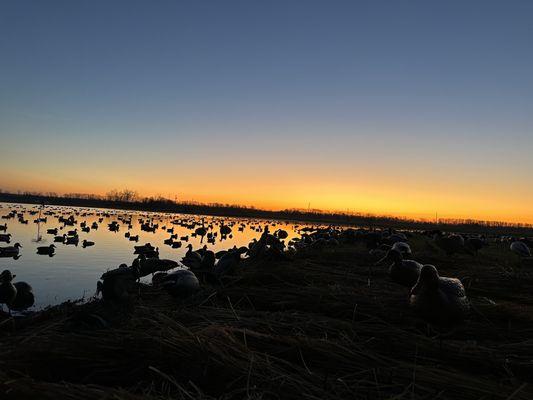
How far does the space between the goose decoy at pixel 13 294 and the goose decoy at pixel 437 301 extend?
741 cm

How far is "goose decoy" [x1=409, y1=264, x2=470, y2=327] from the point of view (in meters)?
4.02

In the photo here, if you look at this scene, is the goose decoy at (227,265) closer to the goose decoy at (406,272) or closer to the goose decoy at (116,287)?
the goose decoy at (406,272)

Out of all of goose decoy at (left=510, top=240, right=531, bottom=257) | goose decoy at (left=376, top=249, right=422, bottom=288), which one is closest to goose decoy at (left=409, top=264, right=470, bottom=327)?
goose decoy at (left=376, top=249, right=422, bottom=288)

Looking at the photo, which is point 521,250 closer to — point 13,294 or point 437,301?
point 437,301

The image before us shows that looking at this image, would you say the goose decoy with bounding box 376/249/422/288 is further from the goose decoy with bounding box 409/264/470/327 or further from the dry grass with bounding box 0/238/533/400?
the goose decoy with bounding box 409/264/470/327

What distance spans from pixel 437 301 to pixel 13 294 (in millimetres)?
7703

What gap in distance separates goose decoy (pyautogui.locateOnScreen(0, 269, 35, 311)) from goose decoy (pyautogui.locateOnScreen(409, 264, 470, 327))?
7.41 m

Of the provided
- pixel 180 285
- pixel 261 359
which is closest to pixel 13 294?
pixel 180 285

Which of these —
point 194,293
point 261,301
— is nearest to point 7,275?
point 194,293

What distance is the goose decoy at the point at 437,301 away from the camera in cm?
402

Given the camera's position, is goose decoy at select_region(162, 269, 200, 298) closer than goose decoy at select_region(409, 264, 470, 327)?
No

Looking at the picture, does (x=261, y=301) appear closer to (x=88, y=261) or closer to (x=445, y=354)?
(x=445, y=354)

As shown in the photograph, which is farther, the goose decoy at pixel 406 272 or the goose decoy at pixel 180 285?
the goose decoy at pixel 406 272

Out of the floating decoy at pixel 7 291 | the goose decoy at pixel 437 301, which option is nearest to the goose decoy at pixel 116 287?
the goose decoy at pixel 437 301
